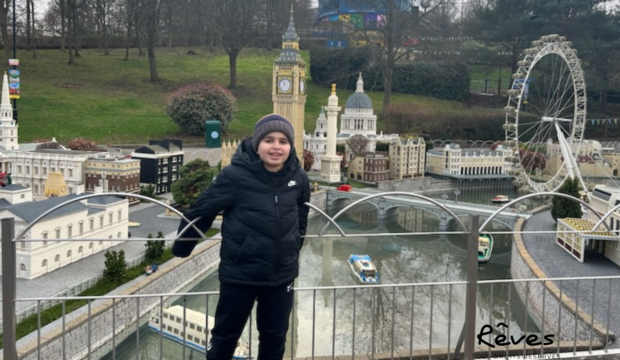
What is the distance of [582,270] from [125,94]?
27.5 metres

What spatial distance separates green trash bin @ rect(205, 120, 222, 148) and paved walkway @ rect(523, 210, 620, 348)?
1653 cm

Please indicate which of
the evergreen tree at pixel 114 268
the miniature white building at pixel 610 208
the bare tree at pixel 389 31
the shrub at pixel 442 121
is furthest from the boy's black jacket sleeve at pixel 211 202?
the bare tree at pixel 389 31

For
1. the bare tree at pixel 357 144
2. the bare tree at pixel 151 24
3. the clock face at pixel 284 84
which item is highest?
the bare tree at pixel 151 24

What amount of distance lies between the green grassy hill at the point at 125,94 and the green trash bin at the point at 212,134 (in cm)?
104

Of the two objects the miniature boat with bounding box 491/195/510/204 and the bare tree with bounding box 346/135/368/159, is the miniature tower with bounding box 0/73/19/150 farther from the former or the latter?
the miniature boat with bounding box 491/195/510/204

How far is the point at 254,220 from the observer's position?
11.1 feet

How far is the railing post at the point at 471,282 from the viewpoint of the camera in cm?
396

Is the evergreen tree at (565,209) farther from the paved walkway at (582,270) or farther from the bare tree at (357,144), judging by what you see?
the bare tree at (357,144)

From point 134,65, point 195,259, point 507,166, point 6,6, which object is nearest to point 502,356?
point 195,259

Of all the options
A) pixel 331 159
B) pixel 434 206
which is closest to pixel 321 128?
pixel 331 159

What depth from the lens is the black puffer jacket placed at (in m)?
3.37

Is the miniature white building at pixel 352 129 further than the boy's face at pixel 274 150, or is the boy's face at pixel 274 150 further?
the miniature white building at pixel 352 129

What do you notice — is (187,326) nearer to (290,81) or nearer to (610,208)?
(610,208)

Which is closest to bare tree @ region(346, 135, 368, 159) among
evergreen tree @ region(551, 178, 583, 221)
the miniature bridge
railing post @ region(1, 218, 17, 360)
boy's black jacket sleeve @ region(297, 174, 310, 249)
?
the miniature bridge
